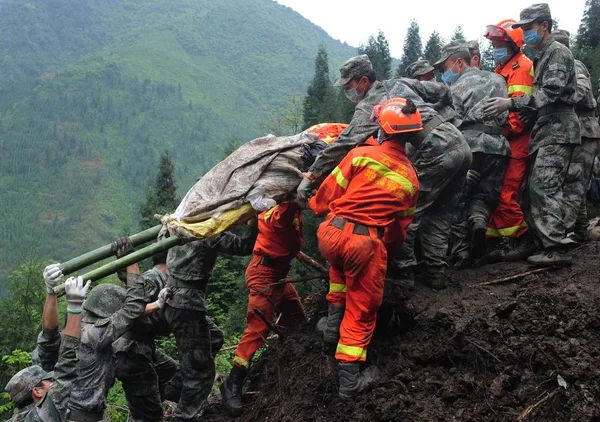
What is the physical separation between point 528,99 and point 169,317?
4295 mm

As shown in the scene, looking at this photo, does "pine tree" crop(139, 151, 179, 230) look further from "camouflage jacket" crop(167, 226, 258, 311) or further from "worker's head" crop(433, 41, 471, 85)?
"camouflage jacket" crop(167, 226, 258, 311)

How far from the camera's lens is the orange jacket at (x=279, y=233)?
245 inches

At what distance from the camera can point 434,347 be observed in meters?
5.38

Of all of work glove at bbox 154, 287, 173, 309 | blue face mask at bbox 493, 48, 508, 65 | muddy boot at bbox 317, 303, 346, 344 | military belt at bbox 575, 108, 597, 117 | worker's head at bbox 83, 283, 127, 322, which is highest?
blue face mask at bbox 493, 48, 508, 65

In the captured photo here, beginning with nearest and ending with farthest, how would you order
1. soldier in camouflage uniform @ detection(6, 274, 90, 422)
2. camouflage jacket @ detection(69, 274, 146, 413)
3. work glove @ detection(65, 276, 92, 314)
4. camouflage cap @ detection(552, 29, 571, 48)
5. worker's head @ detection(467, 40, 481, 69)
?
work glove @ detection(65, 276, 92, 314) < soldier in camouflage uniform @ detection(6, 274, 90, 422) < camouflage jacket @ detection(69, 274, 146, 413) < camouflage cap @ detection(552, 29, 571, 48) < worker's head @ detection(467, 40, 481, 69)

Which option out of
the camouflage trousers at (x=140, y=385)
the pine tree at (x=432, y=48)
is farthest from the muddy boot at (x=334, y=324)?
the pine tree at (x=432, y=48)

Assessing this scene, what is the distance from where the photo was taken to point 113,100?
136 m

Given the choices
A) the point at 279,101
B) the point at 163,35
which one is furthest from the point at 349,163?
the point at 163,35

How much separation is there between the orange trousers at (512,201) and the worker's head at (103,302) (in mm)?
4210

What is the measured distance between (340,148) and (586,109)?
3073 millimetres

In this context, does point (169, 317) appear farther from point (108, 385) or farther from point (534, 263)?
point (534, 263)

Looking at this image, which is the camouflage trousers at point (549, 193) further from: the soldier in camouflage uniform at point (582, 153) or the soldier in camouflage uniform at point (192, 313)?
the soldier in camouflage uniform at point (192, 313)

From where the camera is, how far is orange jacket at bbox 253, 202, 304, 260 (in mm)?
6230

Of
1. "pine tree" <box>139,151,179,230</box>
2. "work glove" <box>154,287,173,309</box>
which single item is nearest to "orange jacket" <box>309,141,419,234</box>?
"work glove" <box>154,287,173,309</box>
